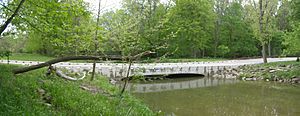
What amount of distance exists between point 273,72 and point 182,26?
19.3 meters

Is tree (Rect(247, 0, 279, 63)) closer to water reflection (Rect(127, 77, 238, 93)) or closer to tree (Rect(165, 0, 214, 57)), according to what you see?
water reflection (Rect(127, 77, 238, 93))

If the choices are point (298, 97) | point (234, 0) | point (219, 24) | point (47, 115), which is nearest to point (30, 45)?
point (219, 24)

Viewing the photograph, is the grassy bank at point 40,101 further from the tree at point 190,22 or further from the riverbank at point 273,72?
the tree at point 190,22

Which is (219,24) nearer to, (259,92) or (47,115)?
(259,92)

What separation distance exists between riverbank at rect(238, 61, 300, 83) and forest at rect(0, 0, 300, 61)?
1.48 meters

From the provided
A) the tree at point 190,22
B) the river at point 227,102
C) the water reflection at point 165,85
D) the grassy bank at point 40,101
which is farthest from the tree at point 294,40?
the grassy bank at point 40,101

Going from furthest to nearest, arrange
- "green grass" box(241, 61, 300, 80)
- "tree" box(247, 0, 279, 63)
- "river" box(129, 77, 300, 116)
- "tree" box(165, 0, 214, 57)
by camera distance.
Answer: "tree" box(165, 0, 214, 57) → "tree" box(247, 0, 279, 63) → "green grass" box(241, 61, 300, 80) → "river" box(129, 77, 300, 116)

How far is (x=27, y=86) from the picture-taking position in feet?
27.2

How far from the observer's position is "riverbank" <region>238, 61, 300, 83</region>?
2503 centimetres

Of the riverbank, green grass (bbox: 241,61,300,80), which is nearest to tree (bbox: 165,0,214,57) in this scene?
the riverbank

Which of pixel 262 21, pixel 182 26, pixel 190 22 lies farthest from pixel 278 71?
pixel 190 22

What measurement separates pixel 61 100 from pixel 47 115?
5.12 ft

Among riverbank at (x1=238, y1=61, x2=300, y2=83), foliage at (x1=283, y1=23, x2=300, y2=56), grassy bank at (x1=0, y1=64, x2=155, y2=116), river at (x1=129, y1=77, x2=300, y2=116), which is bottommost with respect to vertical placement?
river at (x1=129, y1=77, x2=300, y2=116)

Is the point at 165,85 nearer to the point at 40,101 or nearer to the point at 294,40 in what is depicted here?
the point at 294,40
